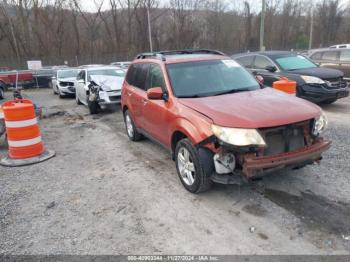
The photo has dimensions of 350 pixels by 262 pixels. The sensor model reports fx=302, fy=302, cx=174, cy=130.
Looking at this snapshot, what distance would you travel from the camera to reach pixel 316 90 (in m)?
8.36

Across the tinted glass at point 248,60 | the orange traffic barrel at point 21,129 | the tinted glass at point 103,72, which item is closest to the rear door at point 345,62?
the tinted glass at point 248,60

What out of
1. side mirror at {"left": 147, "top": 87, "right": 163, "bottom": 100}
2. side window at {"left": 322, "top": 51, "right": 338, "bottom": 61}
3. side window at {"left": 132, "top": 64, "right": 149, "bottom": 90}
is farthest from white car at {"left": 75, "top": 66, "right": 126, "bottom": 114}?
side window at {"left": 322, "top": 51, "right": 338, "bottom": 61}

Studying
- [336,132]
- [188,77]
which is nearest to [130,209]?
[188,77]

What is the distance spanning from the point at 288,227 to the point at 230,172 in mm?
874

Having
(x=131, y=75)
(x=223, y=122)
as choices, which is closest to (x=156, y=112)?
(x=223, y=122)

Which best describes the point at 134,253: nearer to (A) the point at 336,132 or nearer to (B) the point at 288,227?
(B) the point at 288,227

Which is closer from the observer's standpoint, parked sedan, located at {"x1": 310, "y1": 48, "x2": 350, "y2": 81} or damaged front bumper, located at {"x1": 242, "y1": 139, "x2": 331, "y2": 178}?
damaged front bumper, located at {"x1": 242, "y1": 139, "x2": 331, "y2": 178}

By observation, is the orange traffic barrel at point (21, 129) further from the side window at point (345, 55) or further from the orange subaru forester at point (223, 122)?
the side window at point (345, 55)

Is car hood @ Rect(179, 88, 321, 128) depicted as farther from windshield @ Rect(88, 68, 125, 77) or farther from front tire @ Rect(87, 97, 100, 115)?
windshield @ Rect(88, 68, 125, 77)

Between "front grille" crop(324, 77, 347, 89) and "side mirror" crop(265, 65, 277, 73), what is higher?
"side mirror" crop(265, 65, 277, 73)

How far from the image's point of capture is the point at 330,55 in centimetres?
1266

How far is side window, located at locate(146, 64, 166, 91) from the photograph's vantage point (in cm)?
495

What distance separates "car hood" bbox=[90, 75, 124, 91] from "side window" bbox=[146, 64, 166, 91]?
5381 mm

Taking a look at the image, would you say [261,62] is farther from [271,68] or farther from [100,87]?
[100,87]
